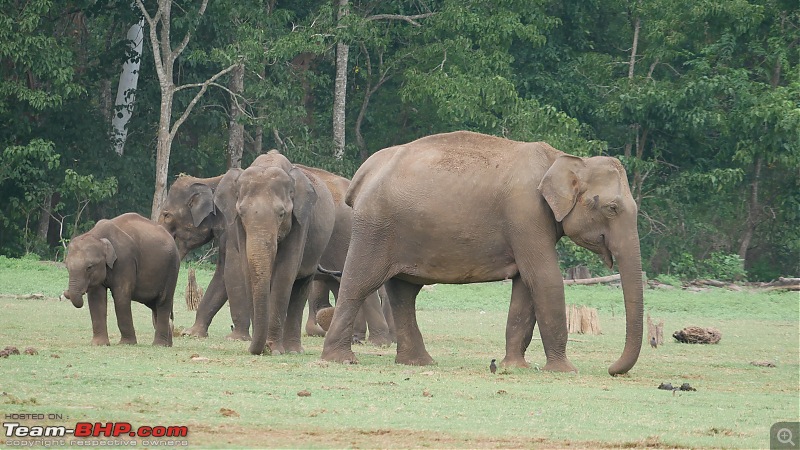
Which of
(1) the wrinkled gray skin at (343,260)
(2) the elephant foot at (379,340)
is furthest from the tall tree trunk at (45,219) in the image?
(2) the elephant foot at (379,340)

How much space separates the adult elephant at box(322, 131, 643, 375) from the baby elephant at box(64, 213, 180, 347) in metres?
2.58

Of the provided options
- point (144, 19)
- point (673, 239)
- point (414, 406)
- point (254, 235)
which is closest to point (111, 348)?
point (254, 235)

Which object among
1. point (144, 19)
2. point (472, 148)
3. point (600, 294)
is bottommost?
point (600, 294)

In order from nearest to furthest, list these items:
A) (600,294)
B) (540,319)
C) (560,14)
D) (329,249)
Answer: (540,319), (329,249), (600,294), (560,14)

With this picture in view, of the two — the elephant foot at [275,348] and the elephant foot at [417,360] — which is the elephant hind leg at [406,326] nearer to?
the elephant foot at [417,360]

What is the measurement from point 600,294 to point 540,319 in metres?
15.3

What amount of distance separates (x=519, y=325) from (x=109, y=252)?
14.7 ft

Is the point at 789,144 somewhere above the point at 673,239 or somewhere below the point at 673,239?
above

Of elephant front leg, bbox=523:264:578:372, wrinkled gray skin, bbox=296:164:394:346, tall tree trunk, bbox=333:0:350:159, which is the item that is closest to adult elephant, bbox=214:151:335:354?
wrinkled gray skin, bbox=296:164:394:346

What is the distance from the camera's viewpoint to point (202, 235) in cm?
2080

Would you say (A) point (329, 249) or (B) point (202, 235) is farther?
(B) point (202, 235)

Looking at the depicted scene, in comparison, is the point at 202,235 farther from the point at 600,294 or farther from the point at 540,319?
the point at 600,294

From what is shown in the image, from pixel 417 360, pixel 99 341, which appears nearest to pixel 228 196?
pixel 99 341

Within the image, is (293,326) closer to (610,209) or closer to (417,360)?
(417,360)
